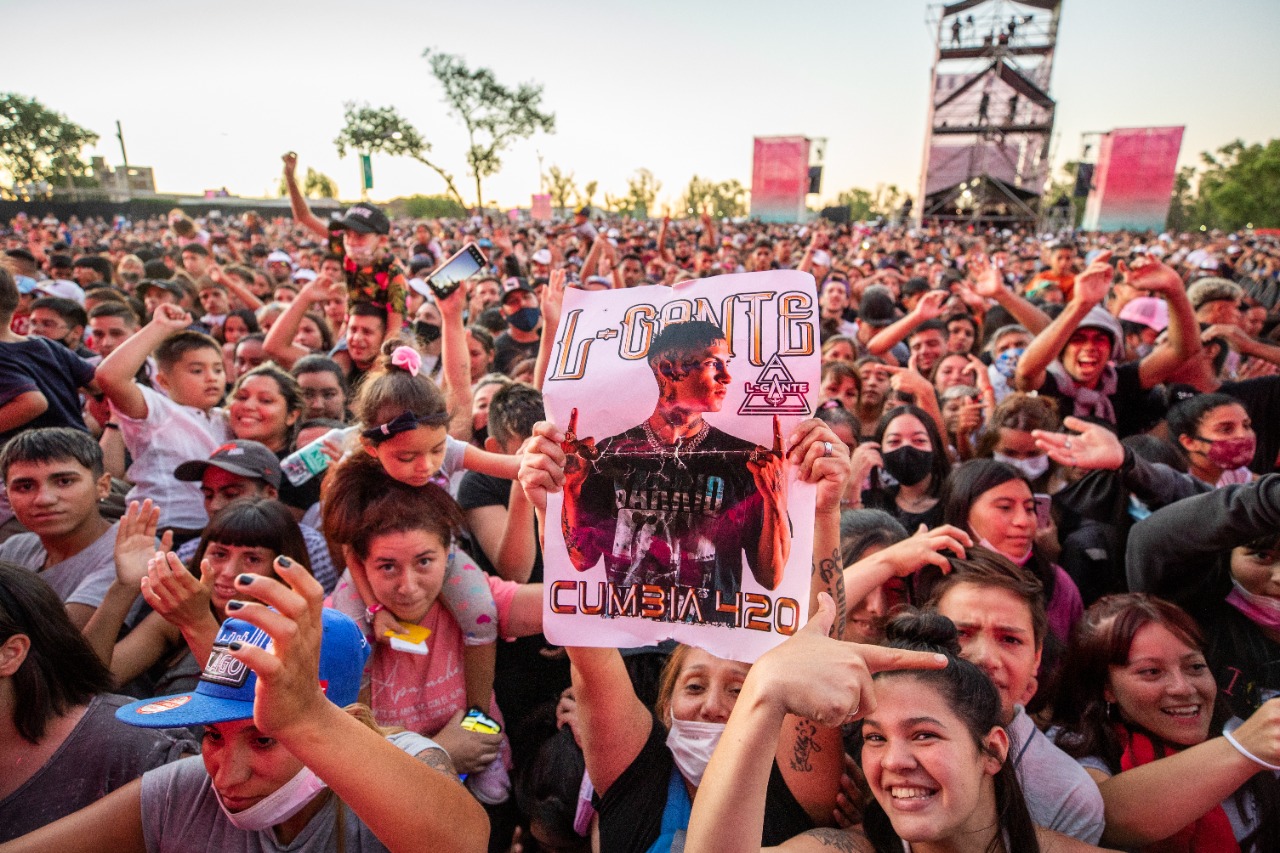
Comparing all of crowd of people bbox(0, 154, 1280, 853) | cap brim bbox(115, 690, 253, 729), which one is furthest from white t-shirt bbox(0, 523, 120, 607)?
cap brim bbox(115, 690, 253, 729)

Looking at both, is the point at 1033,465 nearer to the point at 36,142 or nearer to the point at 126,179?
the point at 126,179

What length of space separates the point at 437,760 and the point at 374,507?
102 centimetres

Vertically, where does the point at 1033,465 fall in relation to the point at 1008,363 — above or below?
below

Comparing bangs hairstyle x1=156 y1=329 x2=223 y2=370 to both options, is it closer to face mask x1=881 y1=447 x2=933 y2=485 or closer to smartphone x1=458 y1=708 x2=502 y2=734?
smartphone x1=458 y1=708 x2=502 y2=734

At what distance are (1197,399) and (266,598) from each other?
3.96 m

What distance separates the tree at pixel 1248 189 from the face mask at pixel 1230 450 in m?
66.3

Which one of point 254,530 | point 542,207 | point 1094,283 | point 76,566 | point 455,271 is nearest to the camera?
point 254,530

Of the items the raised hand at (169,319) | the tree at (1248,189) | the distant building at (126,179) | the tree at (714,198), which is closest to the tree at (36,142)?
the distant building at (126,179)

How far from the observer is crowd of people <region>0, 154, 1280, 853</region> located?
1456mm

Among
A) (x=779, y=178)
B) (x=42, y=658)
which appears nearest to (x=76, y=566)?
(x=42, y=658)

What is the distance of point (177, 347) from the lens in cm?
385

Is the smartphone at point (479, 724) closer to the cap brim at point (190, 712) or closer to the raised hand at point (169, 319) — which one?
the cap brim at point (190, 712)

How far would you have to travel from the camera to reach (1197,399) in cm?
326

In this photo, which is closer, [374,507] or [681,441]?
[681,441]
